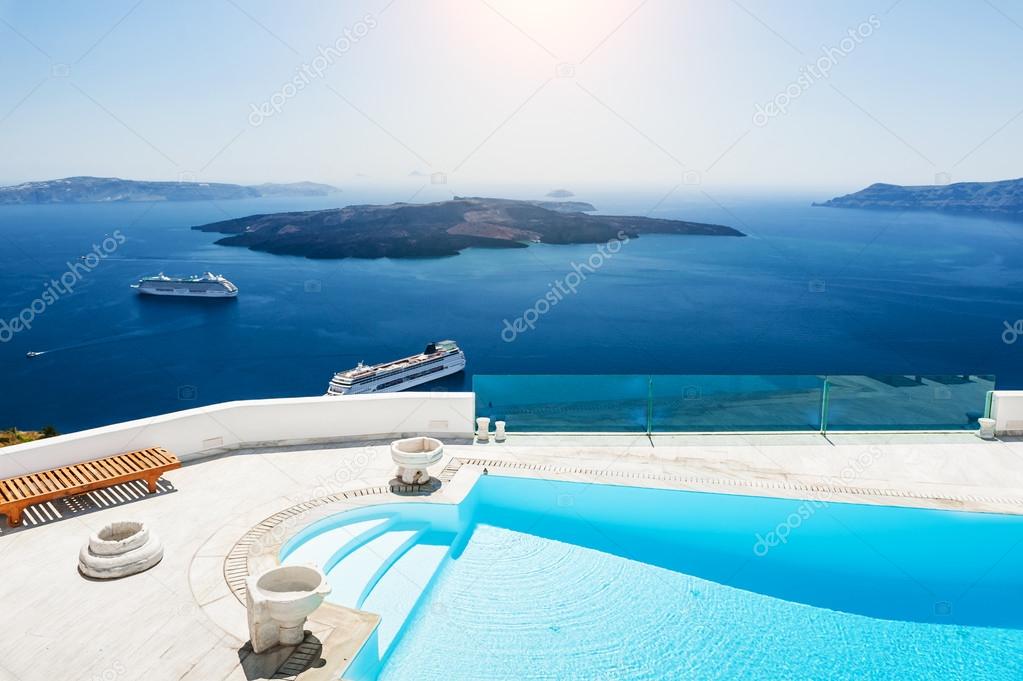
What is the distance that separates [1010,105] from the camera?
63.9 meters

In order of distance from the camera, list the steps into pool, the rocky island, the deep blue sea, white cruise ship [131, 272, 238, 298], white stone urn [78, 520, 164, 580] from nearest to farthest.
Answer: white stone urn [78, 520, 164, 580], the steps into pool, the deep blue sea, white cruise ship [131, 272, 238, 298], the rocky island

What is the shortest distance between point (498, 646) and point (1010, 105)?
76.6m

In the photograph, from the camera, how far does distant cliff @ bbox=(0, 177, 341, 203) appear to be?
10544 centimetres

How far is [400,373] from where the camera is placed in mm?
45312

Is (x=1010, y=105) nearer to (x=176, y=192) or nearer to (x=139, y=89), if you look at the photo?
(x=139, y=89)

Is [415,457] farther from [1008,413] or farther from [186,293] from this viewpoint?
[186,293]

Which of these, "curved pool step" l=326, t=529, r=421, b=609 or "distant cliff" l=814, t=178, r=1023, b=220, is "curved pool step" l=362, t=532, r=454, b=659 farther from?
"distant cliff" l=814, t=178, r=1023, b=220

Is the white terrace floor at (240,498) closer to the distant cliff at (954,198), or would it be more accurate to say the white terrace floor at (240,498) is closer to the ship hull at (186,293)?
the ship hull at (186,293)

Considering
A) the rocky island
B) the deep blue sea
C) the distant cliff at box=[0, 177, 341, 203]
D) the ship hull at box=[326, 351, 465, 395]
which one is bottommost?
the ship hull at box=[326, 351, 465, 395]

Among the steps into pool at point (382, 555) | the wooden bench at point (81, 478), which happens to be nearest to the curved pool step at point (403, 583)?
the steps into pool at point (382, 555)

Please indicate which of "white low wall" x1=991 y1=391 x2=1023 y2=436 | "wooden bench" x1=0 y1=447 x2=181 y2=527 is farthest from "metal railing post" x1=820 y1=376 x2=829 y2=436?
"wooden bench" x1=0 y1=447 x2=181 y2=527

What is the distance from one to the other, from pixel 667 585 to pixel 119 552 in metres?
5.18

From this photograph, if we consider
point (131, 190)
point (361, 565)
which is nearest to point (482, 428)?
point (361, 565)

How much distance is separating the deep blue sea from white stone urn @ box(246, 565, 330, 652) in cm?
4023
